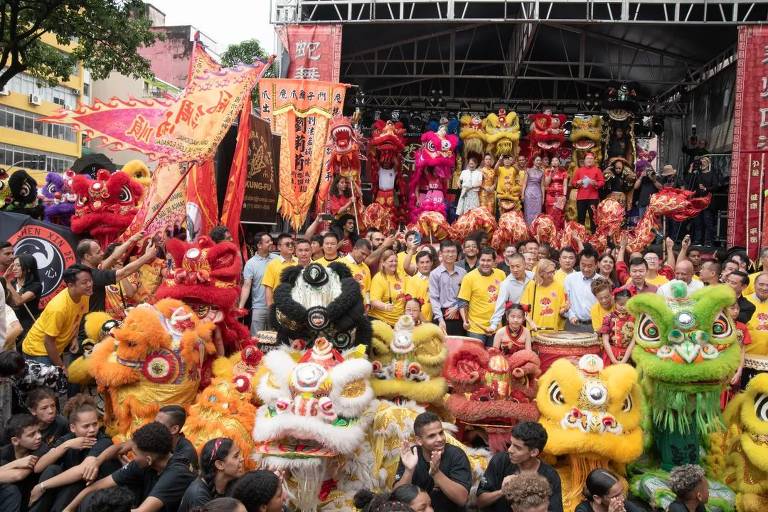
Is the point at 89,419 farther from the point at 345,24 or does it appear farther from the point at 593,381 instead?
the point at 345,24

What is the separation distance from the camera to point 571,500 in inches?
155

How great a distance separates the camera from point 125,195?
635 centimetres

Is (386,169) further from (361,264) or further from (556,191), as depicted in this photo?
(361,264)

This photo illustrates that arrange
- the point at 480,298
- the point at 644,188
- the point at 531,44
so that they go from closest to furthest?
the point at 480,298
the point at 644,188
the point at 531,44

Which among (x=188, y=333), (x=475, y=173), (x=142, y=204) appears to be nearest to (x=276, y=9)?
(x=475, y=173)

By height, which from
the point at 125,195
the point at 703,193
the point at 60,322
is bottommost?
the point at 60,322

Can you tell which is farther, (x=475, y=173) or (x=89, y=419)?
(x=475, y=173)

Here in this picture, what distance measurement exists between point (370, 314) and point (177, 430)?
107 inches

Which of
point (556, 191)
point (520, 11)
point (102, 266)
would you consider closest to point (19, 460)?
point (102, 266)

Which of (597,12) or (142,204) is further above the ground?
(597,12)

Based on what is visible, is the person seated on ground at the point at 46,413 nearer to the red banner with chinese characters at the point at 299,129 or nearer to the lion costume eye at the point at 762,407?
the lion costume eye at the point at 762,407

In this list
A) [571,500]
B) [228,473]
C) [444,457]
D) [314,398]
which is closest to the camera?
[228,473]

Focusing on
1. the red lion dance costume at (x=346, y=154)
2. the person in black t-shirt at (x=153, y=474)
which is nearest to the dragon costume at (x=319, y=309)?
the person in black t-shirt at (x=153, y=474)

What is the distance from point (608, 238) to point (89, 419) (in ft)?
29.8
